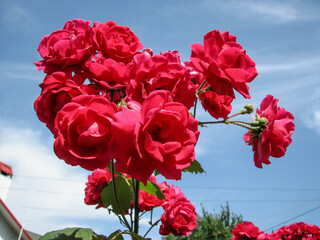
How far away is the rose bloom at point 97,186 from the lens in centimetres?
236

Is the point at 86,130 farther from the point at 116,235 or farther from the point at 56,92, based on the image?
the point at 116,235

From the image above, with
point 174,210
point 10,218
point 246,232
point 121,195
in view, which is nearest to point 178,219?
point 174,210

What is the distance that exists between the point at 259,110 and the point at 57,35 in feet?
3.08

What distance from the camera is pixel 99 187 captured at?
237 centimetres

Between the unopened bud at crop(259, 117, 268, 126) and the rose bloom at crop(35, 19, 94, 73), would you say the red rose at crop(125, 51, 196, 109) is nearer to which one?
the rose bloom at crop(35, 19, 94, 73)

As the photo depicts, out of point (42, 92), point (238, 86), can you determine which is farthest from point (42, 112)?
point (238, 86)

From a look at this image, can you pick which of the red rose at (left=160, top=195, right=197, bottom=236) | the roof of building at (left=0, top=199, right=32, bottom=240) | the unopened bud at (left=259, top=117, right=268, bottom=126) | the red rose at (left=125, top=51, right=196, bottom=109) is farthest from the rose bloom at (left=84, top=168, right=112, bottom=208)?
the roof of building at (left=0, top=199, right=32, bottom=240)

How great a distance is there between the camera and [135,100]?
0.95 metres

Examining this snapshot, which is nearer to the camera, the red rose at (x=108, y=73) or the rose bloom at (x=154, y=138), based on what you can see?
the rose bloom at (x=154, y=138)

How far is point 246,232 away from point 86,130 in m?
3.17

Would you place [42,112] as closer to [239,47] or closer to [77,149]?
[77,149]

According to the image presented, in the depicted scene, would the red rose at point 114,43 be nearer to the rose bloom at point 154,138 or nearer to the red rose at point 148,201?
the rose bloom at point 154,138

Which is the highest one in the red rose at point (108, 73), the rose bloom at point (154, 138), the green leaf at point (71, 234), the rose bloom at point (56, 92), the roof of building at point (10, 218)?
the roof of building at point (10, 218)

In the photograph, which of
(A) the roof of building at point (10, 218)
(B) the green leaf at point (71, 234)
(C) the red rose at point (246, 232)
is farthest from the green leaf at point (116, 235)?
(A) the roof of building at point (10, 218)
